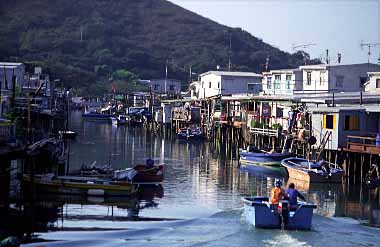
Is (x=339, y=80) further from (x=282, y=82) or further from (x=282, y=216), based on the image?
(x=282, y=216)

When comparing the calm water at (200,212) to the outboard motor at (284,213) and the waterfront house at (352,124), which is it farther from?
the waterfront house at (352,124)

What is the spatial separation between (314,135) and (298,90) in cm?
1887

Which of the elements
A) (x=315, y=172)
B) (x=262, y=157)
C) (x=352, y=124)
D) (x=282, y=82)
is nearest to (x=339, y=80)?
(x=282, y=82)

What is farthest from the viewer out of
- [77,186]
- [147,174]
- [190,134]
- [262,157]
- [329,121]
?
[190,134]

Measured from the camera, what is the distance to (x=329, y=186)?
4256 cm

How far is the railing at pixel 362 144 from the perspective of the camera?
42.2m

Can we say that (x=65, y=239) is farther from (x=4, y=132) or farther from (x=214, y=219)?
(x=4, y=132)

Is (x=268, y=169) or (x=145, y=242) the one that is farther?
(x=268, y=169)

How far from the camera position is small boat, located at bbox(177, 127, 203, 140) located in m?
78.7

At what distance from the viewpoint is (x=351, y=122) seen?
1828 inches

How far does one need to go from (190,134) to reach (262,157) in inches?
1029

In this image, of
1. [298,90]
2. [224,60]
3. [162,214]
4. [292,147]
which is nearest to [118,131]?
[298,90]

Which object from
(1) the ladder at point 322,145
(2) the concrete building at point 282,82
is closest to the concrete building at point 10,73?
(1) the ladder at point 322,145

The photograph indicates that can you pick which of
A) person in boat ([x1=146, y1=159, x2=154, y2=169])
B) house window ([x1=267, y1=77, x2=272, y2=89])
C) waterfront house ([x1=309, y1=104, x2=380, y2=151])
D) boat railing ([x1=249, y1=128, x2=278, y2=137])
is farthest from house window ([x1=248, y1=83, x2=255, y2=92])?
person in boat ([x1=146, y1=159, x2=154, y2=169])
